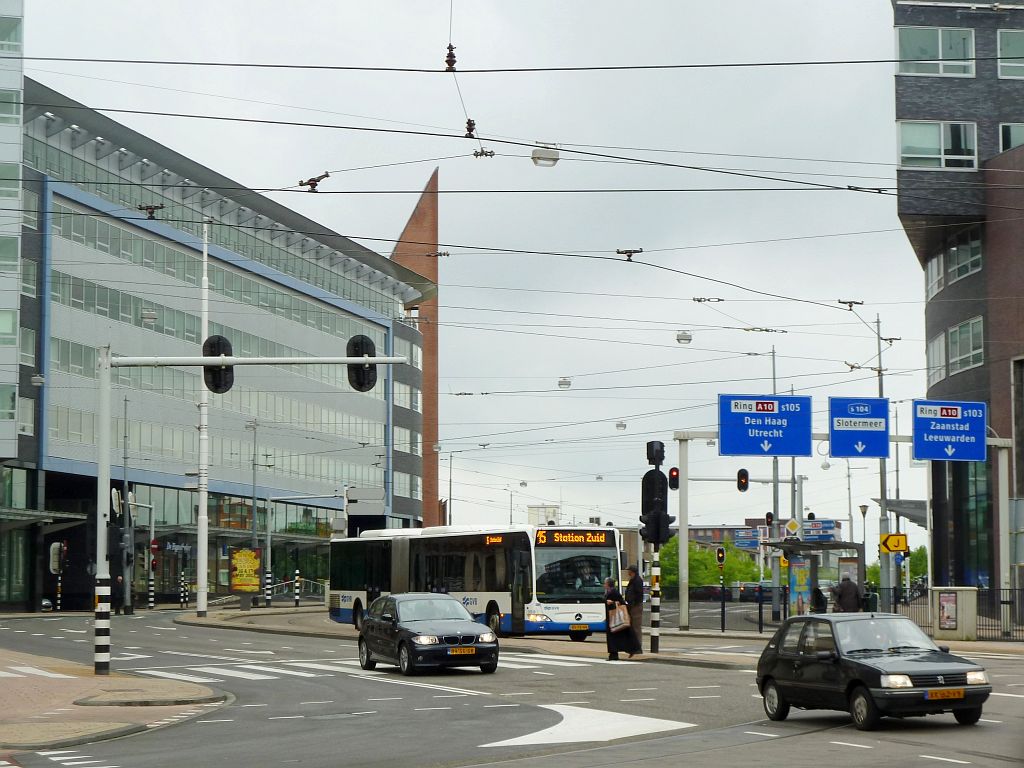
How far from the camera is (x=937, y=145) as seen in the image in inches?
2110

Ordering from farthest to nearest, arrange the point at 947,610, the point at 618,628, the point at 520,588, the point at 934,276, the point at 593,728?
the point at 934,276 → the point at 947,610 → the point at 520,588 → the point at 618,628 → the point at 593,728

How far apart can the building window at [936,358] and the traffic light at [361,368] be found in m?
36.1

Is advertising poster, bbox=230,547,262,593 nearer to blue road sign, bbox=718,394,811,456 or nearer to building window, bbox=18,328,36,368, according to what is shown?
building window, bbox=18,328,36,368

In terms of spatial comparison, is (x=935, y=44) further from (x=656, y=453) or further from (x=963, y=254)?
(x=656, y=453)

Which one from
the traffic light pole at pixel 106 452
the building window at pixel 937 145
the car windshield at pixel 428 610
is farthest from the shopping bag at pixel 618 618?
the building window at pixel 937 145

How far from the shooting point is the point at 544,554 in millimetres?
37438

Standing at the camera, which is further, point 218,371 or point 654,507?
point 654,507

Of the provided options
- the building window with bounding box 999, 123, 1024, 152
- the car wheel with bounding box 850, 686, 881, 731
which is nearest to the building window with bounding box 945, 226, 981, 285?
the building window with bounding box 999, 123, 1024, 152

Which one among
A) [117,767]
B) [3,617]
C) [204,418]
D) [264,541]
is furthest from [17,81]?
[117,767]

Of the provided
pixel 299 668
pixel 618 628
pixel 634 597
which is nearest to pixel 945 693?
pixel 618 628

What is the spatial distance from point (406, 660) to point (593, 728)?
30.9 feet

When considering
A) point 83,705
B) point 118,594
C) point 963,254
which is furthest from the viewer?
point 118,594

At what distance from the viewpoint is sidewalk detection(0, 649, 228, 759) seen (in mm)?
16531

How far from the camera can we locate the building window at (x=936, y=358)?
5784cm
